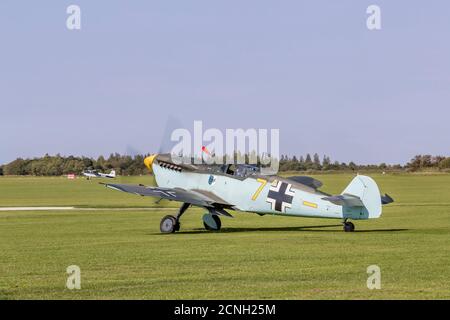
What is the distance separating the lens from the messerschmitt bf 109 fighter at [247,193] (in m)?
24.4

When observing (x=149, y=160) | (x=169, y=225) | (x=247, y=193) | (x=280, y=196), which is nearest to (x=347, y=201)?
(x=280, y=196)

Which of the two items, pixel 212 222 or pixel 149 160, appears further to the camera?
pixel 149 160

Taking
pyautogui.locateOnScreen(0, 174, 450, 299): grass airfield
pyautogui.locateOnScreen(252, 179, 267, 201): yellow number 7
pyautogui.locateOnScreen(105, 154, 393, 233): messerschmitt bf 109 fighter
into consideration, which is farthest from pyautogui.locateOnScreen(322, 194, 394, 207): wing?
pyautogui.locateOnScreen(252, 179, 267, 201): yellow number 7

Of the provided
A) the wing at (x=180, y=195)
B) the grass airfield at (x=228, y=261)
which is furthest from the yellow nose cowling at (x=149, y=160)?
the wing at (x=180, y=195)

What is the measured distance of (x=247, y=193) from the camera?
88.7 feet

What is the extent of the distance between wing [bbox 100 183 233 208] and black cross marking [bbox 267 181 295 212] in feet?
6.68

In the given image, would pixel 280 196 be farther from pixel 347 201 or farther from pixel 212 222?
pixel 212 222

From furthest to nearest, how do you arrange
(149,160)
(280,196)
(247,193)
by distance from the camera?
(149,160) → (247,193) → (280,196)

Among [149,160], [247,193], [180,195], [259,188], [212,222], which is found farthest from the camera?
[149,160]

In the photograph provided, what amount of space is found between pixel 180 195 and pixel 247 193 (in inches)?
87.1

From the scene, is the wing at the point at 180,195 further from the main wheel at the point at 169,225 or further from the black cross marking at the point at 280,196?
the black cross marking at the point at 280,196

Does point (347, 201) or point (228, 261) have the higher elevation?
point (347, 201)

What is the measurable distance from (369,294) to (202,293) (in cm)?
253

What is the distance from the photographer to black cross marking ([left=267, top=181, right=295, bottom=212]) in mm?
25484
